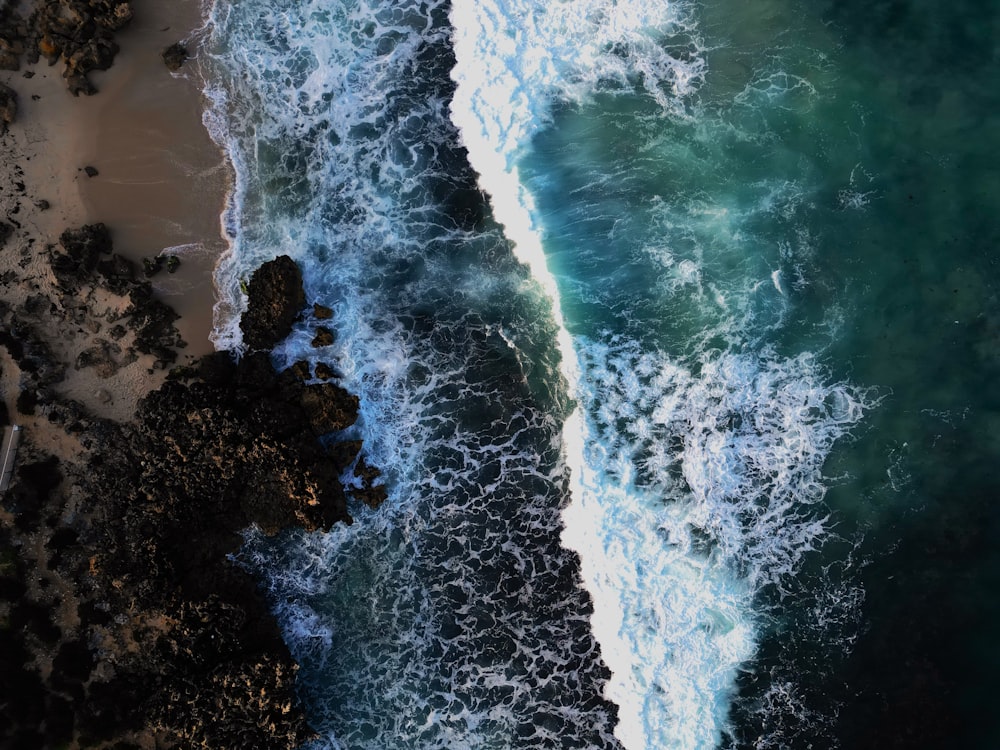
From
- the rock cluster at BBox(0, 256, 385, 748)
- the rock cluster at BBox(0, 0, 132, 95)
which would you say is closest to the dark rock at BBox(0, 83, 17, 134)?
the rock cluster at BBox(0, 0, 132, 95)

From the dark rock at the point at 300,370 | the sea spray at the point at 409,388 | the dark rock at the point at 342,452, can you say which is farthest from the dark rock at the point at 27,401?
the dark rock at the point at 342,452

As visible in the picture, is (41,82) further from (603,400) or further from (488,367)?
(603,400)

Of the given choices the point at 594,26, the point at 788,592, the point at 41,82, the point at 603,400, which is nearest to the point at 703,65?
the point at 594,26

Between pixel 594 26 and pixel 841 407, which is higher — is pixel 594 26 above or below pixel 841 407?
above

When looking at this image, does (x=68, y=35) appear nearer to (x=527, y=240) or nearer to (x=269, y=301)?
(x=269, y=301)

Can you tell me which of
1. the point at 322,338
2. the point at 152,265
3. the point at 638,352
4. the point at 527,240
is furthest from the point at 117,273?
the point at 638,352

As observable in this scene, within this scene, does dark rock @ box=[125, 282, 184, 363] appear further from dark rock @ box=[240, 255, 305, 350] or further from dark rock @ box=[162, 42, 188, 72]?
dark rock @ box=[162, 42, 188, 72]
